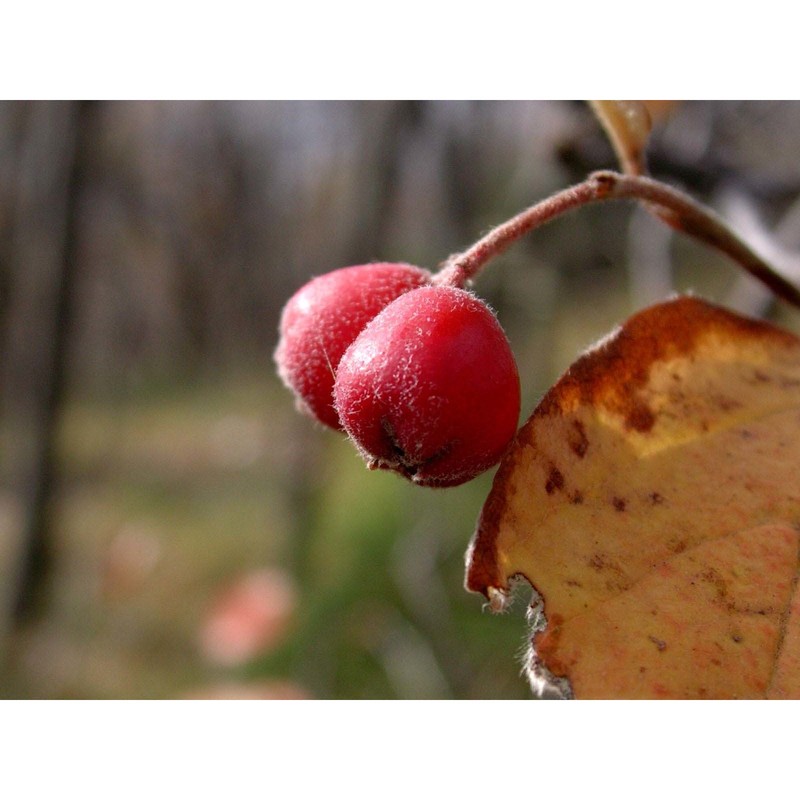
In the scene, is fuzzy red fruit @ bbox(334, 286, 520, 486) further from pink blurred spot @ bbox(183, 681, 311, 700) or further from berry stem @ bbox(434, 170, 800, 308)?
pink blurred spot @ bbox(183, 681, 311, 700)

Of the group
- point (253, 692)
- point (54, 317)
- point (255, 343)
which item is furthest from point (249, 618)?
point (255, 343)

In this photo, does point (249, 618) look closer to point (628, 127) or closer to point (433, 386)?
point (628, 127)

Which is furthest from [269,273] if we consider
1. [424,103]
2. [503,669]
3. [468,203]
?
[503,669]

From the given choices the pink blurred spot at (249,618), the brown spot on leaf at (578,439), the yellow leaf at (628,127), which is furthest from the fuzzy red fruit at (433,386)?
the pink blurred spot at (249,618)

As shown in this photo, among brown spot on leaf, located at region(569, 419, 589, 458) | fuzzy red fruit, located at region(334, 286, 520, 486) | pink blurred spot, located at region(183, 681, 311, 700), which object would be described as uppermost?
fuzzy red fruit, located at region(334, 286, 520, 486)

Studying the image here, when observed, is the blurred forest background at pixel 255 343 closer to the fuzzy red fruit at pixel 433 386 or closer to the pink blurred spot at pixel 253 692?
the pink blurred spot at pixel 253 692

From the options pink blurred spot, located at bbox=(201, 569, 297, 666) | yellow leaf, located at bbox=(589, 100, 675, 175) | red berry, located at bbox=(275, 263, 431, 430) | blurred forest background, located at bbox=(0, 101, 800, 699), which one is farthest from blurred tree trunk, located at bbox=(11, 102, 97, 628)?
red berry, located at bbox=(275, 263, 431, 430)

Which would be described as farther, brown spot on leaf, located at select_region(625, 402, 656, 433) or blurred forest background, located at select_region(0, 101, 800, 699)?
blurred forest background, located at select_region(0, 101, 800, 699)
